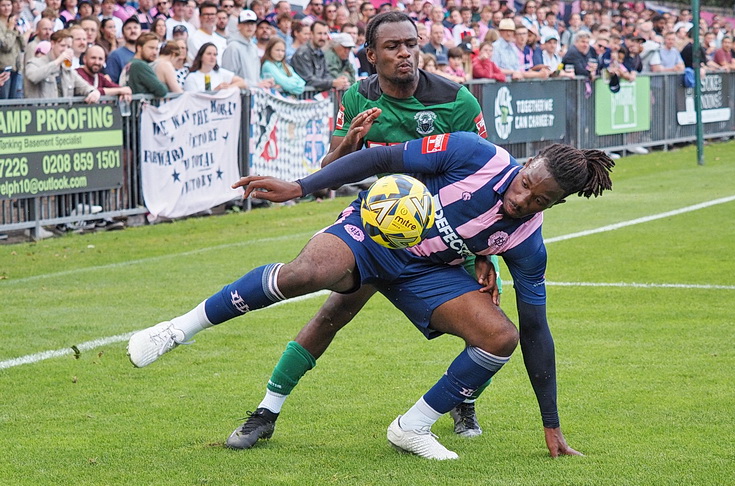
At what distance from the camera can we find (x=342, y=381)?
6.90 m

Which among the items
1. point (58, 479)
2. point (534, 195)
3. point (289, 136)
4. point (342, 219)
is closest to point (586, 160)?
point (534, 195)

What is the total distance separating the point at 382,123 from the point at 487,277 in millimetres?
1031

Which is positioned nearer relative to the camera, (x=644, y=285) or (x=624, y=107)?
(x=644, y=285)

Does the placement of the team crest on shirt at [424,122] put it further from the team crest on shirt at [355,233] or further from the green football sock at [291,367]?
the green football sock at [291,367]

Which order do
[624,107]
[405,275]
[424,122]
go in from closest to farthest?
[405,275] → [424,122] → [624,107]

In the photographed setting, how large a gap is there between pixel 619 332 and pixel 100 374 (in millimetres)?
3603

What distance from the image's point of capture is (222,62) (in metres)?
15.6

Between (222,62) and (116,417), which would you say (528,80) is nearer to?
(222,62)

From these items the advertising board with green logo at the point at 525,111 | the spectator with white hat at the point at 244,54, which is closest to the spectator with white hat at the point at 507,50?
the advertising board with green logo at the point at 525,111

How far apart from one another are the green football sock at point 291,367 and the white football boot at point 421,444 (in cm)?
59

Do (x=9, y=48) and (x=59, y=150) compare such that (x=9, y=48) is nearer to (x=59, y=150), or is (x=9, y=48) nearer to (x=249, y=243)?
(x=59, y=150)

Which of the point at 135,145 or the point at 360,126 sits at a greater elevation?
the point at 360,126

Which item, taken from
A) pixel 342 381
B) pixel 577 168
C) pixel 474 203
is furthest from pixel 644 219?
pixel 577 168

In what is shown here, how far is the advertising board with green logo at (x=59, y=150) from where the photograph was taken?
12.1 m
